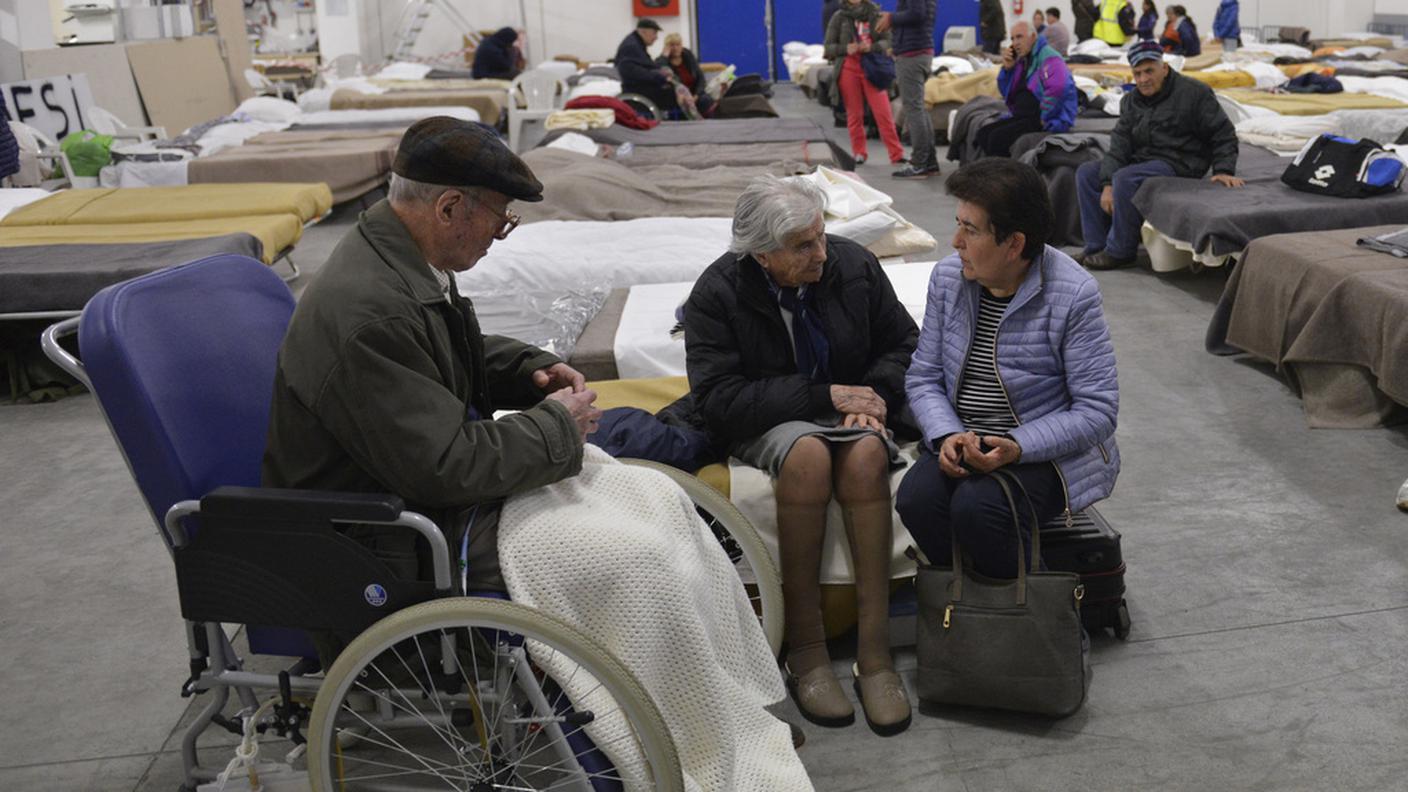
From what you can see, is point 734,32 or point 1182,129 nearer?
point 1182,129

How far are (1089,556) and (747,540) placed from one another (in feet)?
2.44

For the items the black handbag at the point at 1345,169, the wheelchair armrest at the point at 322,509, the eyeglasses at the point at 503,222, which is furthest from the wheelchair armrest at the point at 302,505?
the black handbag at the point at 1345,169

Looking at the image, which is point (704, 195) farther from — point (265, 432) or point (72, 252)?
point (265, 432)

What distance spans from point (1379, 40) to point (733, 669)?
46.0 feet

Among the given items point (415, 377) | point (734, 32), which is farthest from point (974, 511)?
point (734, 32)

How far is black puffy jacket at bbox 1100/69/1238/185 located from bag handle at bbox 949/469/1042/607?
3931 millimetres

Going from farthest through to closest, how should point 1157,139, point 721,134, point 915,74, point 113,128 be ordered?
1. point 113,128
2. point 915,74
3. point 721,134
4. point 1157,139

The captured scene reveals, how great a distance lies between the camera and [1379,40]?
537 inches

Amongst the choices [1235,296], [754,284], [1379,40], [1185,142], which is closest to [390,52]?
[1379,40]

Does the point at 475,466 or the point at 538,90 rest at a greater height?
the point at 475,466

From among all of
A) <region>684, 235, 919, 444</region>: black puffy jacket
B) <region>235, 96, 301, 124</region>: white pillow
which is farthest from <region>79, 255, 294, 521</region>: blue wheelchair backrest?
<region>235, 96, 301, 124</region>: white pillow

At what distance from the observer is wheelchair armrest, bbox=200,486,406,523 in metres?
1.88

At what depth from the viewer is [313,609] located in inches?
76.7

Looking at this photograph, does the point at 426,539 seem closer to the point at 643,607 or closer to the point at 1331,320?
the point at 643,607
